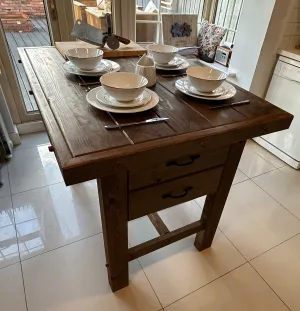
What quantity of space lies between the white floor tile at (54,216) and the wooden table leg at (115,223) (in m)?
0.40

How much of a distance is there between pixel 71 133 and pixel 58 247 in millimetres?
949

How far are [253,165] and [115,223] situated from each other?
1604mm

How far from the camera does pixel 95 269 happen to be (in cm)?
135

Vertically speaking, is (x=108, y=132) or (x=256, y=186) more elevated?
(x=108, y=132)

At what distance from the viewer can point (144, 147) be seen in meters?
0.73

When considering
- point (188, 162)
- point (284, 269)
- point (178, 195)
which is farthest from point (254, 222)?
point (188, 162)

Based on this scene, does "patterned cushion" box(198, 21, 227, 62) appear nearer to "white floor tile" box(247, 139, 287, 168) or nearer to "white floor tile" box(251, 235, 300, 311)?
"white floor tile" box(247, 139, 287, 168)

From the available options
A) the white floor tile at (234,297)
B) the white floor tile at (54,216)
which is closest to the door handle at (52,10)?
the white floor tile at (54,216)

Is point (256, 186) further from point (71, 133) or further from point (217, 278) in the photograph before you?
point (71, 133)

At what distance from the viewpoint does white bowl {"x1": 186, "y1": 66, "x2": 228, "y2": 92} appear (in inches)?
37.9

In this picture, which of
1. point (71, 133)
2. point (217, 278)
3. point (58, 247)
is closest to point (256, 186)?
point (217, 278)

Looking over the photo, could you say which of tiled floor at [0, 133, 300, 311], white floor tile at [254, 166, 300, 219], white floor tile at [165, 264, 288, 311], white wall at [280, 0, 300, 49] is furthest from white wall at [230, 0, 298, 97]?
white floor tile at [165, 264, 288, 311]

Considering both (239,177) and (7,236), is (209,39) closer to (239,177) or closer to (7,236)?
(239,177)

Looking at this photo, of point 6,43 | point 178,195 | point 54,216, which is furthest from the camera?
point 6,43
